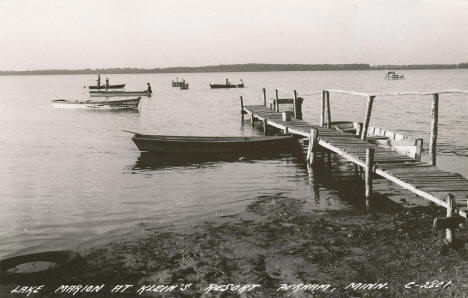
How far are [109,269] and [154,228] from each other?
264 cm

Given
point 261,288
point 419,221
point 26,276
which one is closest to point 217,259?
point 261,288

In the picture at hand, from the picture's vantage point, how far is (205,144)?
21.2m

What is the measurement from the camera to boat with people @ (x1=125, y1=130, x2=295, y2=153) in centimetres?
2125

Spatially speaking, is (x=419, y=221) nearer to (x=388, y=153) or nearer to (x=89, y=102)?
(x=388, y=153)

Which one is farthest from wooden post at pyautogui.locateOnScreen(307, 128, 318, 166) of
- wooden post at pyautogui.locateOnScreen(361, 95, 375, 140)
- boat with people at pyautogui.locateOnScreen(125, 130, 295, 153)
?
boat with people at pyautogui.locateOnScreen(125, 130, 295, 153)

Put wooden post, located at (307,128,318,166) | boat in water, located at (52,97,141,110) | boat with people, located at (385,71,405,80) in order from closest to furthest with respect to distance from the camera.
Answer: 1. wooden post, located at (307,128,318,166)
2. boat in water, located at (52,97,141,110)
3. boat with people, located at (385,71,405,80)

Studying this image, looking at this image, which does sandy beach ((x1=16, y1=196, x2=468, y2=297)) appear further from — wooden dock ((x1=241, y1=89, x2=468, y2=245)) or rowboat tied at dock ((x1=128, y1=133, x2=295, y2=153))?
rowboat tied at dock ((x1=128, y1=133, x2=295, y2=153))

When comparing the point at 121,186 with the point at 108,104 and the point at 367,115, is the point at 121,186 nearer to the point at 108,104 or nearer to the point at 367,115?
the point at 367,115

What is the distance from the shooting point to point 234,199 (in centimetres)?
1410

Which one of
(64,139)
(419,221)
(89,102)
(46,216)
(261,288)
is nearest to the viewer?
(261,288)

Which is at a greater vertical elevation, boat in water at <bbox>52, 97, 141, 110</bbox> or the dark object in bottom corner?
boat in water at <bbox>52, 97, 141, 110</bbox>

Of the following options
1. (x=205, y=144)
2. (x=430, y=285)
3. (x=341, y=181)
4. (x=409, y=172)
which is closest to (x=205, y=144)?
(x=205, y=144)

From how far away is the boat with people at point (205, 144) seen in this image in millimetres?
21250

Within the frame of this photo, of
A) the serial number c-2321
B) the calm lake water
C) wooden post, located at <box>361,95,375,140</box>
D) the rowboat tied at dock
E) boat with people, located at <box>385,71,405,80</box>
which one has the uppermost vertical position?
boat with people, located at <box>385,71,405,80</box>
